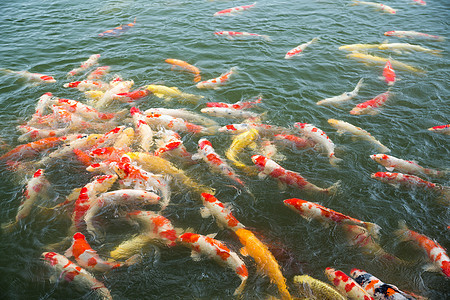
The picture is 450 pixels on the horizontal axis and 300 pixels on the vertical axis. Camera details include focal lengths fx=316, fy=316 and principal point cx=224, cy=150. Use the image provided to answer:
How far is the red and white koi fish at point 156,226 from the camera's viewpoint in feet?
16.4

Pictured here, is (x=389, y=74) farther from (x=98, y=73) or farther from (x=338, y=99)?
(x=98, y=73)

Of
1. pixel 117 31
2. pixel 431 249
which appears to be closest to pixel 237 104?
pixel 431 249

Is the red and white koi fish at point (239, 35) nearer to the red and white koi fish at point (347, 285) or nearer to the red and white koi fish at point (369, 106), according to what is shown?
the red and white koi fish at point (369, 106)

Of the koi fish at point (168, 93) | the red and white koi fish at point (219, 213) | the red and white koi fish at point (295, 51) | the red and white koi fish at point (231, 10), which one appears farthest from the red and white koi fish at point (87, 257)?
the red and white koi fish at point (231, 10)

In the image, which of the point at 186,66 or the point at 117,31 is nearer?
the point at 186,66

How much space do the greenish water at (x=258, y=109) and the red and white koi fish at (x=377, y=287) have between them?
21 centimetres

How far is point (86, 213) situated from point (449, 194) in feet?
21.0

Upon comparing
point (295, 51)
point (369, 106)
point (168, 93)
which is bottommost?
point (369, 106)

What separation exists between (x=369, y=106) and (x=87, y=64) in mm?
8635

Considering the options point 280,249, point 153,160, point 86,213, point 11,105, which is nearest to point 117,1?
point 11,105

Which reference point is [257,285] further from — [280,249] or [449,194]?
[449,194]

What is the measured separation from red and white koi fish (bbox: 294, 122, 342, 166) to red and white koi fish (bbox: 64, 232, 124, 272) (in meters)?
4.48

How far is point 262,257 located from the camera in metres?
4.62

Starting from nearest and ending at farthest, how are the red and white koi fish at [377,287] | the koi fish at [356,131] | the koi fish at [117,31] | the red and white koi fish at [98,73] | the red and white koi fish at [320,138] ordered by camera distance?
the red and white koi fish at [377,287] < the red and white koi fish at [320,138] < the koi fish at [356,131] < the red and white koi fish at [98,73] < the koi fish at [117,31]
